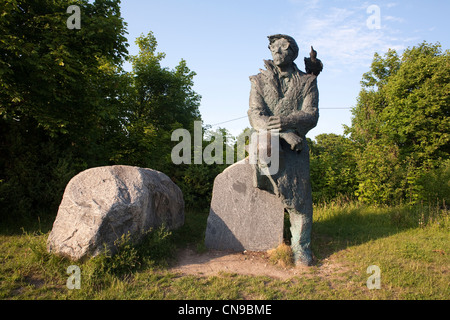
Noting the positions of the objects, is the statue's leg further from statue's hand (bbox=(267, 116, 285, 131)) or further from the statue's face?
the statue's face

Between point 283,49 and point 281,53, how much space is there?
0.07 metres

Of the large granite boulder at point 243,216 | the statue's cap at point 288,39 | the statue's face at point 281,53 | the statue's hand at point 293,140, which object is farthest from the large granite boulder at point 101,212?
the statue's cap at point 288,39

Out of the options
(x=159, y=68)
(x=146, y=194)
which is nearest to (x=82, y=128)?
(x=146, y=194)

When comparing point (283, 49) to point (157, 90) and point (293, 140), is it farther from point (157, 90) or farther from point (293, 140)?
point (157, 90)

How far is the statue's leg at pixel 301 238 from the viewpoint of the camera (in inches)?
178

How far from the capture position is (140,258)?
4.26 m

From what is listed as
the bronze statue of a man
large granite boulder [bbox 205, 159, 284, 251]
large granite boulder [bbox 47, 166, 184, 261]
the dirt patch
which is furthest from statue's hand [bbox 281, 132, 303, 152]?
large granite boulder [bbox 47, 166, 184, 261]

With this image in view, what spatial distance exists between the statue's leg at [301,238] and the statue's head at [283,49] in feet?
7.92

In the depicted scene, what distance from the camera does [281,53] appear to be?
4.74m

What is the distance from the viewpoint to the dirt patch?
4221 mm

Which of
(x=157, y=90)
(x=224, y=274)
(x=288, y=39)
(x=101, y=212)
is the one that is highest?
(x=157, y=90)

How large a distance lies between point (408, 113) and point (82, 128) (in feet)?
39.9

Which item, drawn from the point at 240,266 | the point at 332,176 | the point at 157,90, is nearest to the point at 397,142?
the point at 332,176

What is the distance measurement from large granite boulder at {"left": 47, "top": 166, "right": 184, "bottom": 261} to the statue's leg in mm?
2275
